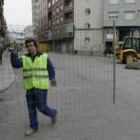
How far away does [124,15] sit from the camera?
57.9m

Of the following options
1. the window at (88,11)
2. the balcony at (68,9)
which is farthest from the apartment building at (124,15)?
the balcony at (68,9)

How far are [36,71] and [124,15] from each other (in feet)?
177

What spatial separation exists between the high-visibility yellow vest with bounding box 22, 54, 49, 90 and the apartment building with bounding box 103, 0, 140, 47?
52346 millimetres

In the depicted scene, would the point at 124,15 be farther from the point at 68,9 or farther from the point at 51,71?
the point at 51,71

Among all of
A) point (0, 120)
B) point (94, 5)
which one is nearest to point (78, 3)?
point (94, 5)

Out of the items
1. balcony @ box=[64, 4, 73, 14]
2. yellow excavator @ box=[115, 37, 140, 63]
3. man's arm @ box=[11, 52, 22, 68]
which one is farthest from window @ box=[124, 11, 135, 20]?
man's arm @ box=[11, 52, 22, 68]

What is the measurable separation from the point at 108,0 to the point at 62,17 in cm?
1618

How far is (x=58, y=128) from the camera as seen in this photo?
6.25m

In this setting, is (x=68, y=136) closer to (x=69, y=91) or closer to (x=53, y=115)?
(x=53, y=115)

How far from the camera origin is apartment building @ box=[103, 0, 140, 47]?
189 ft

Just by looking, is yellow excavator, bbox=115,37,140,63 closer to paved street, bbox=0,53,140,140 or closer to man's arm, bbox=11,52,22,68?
paved street, bbox=0,53,140,140

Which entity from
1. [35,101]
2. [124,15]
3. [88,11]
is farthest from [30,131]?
[88,11]

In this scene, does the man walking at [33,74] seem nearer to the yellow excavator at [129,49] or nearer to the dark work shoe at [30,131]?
the dark work shoe at [30,131]

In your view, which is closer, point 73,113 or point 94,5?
point 73,113
